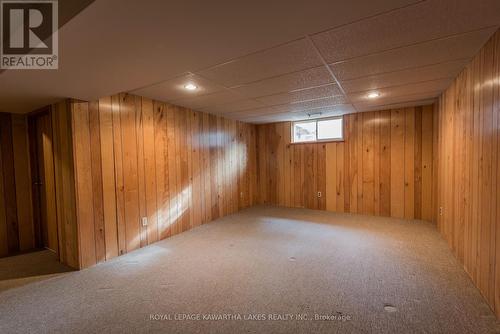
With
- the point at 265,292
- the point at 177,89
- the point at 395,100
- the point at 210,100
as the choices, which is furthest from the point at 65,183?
the point at 395,100

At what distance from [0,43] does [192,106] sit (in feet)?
8.21

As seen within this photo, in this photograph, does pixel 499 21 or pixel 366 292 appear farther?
pixel 366 292

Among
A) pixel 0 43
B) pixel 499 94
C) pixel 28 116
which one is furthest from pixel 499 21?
pixel 28 116

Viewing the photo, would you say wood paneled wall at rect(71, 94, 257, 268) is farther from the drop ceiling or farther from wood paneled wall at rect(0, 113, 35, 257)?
wood paneled wall at rect(0, 113, 35, 257)

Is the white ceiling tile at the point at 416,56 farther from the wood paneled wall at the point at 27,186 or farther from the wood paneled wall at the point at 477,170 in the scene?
the wood paneled wall at the point at 27,186

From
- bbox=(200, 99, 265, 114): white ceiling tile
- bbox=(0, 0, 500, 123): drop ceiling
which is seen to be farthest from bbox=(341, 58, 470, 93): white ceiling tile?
bbox=(200, 99, 265, 114): white ceiling tile

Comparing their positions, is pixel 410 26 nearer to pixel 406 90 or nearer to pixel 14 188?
pixel 406 90

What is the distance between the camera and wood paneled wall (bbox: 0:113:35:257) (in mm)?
3221

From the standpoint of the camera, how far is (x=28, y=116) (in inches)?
132

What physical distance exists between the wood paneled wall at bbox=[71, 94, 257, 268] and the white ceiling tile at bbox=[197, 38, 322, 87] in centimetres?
138

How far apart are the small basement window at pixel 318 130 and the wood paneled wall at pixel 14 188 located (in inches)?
194

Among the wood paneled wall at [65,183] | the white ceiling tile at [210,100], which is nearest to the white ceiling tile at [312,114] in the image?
the white ceiling tile at [210,100]

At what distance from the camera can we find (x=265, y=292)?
6.79 ft

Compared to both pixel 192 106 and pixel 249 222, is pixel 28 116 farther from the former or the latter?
pixel 249 222
